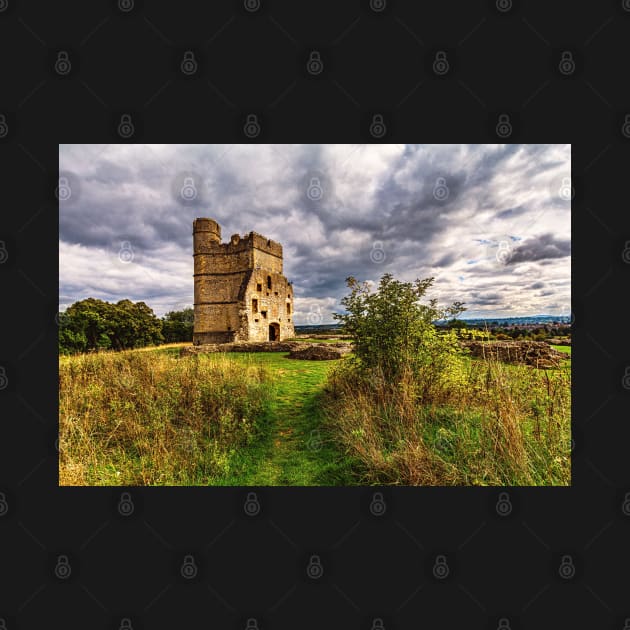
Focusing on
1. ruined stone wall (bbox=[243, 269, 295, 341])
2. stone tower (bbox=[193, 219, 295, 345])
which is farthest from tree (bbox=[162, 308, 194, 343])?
ruined stone wall (bbox=[243, 269, 295, 341])

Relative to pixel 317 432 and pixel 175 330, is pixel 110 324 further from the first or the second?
pixel 317 432

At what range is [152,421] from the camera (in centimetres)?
426

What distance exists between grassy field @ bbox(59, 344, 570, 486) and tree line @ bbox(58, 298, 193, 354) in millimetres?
19345

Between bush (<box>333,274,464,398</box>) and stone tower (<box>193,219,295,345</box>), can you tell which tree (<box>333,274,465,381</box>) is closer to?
bush (<box>333,274,464,398</box>)

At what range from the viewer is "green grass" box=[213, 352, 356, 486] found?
3.19 meters

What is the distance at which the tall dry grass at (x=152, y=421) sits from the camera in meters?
3.27

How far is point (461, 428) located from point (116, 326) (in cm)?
3306

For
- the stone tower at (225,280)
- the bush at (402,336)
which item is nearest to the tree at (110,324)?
the stone tower at (225,280)

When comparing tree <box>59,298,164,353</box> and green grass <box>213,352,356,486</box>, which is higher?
tree <box>59,298,164,353</box>
